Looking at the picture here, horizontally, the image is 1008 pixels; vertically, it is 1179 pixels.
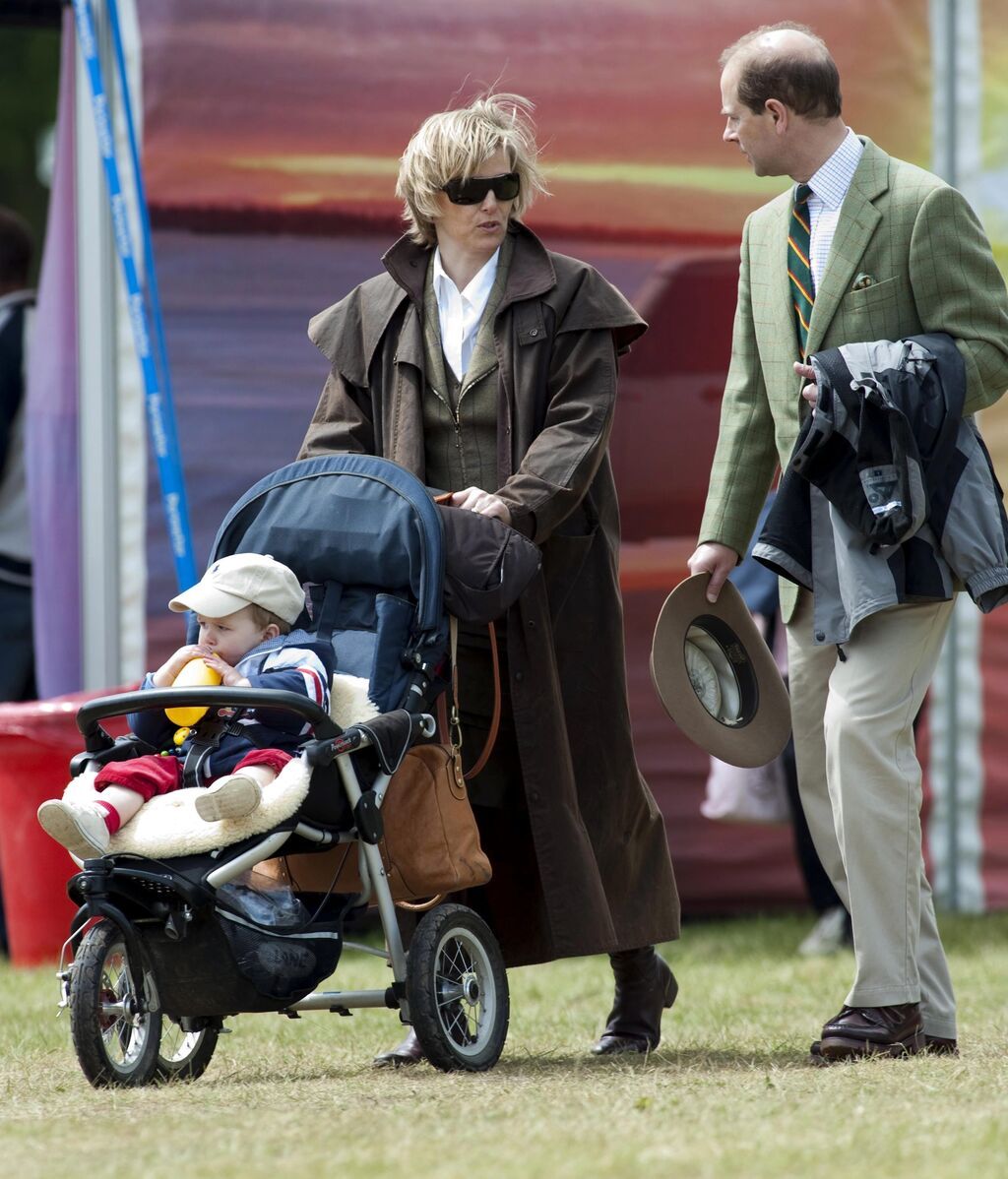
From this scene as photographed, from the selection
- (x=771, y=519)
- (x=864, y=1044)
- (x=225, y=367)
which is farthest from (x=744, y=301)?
(x=225, y=367)

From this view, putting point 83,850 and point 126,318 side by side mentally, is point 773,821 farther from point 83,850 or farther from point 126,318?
point 83,850

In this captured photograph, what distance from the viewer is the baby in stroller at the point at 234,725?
3.51 metres

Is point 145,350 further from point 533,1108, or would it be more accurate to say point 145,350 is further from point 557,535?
point 533,1108

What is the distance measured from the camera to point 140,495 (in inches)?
256

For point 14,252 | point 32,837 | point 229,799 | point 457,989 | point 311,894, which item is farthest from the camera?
point 14,252

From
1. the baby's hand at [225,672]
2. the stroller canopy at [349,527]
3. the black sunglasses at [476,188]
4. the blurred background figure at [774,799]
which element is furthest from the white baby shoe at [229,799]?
the blurred background figure at [774,799]

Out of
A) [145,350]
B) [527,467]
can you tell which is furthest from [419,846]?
[145,350]

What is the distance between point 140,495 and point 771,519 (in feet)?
9.62

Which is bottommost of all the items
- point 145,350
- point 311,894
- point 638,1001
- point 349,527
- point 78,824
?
point 638,1001

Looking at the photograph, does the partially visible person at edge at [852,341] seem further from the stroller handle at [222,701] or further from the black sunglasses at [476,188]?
the stroller handle at [222,701]

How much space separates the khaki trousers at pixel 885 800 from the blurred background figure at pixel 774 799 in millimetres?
2393

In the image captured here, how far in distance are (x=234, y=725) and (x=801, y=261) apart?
1544 millimetres

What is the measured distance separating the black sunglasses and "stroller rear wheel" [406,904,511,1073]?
4.85ft

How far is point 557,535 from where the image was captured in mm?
4371
